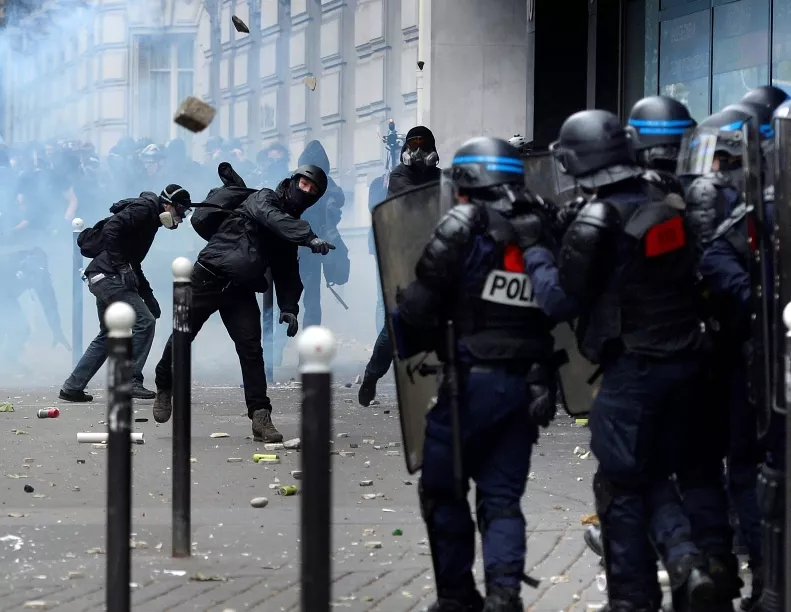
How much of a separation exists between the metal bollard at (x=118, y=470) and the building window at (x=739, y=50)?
8765 millimetres

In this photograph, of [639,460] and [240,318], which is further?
[240,318]

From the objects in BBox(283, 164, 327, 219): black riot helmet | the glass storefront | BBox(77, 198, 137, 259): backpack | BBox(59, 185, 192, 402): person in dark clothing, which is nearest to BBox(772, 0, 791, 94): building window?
the glass storefront

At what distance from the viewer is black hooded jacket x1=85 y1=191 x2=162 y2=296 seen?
12.2 metres

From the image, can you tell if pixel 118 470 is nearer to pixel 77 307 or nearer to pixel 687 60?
pixel 687 60

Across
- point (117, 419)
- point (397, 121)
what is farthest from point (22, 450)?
point (397, 121)

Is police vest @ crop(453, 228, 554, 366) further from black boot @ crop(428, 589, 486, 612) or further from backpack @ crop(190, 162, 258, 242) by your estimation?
backpack @ crop(190, 162, 258, 242)

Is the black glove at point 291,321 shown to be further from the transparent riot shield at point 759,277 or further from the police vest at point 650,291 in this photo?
the transparent riot shield at point 759,277

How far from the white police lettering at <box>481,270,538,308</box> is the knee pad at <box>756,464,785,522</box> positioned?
925 millimetres

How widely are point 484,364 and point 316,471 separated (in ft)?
4.65

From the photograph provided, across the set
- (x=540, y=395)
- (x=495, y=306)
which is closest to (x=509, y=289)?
(x=495, y=306)

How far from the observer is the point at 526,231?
16.9 ft

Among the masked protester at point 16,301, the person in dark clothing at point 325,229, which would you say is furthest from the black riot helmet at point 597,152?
the masked protester at point 16,301

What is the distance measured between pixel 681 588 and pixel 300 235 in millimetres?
5059

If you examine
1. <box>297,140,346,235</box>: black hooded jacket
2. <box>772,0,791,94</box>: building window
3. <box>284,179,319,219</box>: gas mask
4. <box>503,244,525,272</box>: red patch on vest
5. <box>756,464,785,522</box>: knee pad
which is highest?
<box>772,0,791,94</box>: building window
